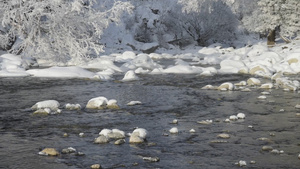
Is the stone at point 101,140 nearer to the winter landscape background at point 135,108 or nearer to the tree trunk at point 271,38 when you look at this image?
the winter landscape background at point 135,108

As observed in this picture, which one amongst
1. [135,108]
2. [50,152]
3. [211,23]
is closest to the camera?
[50,152]

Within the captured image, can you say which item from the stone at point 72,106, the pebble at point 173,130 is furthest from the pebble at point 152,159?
the stone at point 72,106

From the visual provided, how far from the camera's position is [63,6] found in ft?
67.8

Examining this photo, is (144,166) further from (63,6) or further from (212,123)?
(63,6)

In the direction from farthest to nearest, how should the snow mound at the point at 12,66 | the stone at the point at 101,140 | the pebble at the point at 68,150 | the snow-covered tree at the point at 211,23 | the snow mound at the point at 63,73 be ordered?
the snow-covered tree at the point at 211,23 < the snow mound at the point at 12,66 < the snow mound at the point at 63,73 < the stone at the point at 101,140 < the pebble at the point at 68,150

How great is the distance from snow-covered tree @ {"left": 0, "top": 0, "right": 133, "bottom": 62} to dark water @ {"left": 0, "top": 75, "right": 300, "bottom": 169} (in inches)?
235

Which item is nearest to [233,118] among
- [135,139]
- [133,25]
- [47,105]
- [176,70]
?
[135,139]

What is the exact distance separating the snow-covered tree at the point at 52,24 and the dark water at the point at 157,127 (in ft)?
19.6

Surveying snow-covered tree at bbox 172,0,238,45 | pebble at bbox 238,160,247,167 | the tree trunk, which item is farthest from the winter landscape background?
snow-covered tree at bbox 172,0,238,45

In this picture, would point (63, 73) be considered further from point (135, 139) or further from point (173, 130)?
point (135, 139)

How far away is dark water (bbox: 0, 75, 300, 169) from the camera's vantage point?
664 cm

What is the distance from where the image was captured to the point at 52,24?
819 inches

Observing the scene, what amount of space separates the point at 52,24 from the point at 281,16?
1860 centimetres

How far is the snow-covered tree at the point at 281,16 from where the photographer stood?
30984 millimetres
